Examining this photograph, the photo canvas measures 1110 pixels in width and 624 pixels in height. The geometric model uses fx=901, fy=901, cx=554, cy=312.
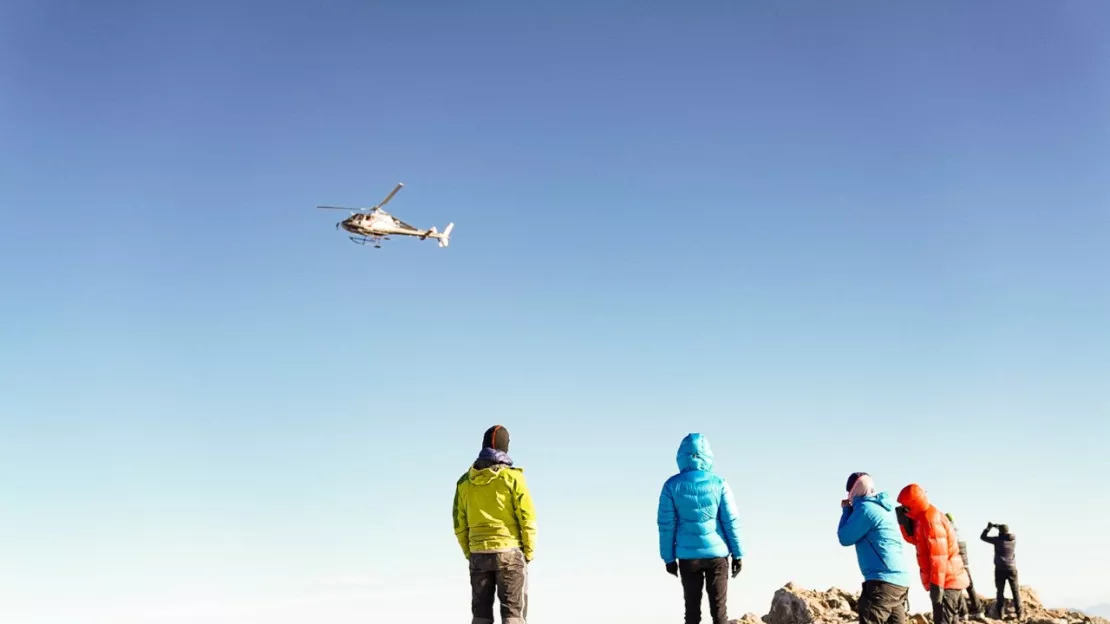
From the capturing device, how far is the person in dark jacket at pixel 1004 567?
1888cm

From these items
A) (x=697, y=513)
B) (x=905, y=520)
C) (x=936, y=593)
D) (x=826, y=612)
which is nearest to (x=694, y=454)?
(x=697, y=513)

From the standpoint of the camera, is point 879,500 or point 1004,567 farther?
point 1004,567

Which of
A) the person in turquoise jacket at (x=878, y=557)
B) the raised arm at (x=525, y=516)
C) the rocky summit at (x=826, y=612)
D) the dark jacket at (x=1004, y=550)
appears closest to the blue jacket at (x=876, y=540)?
the person in turquoise jacket at (x=878, y=557)

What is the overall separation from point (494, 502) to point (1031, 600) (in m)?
16.8

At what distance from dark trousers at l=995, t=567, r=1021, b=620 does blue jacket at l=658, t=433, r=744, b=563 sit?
11932 mm

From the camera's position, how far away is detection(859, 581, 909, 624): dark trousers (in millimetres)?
10055

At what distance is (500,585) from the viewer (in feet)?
30.9

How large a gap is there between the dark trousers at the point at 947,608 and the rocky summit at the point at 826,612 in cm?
307

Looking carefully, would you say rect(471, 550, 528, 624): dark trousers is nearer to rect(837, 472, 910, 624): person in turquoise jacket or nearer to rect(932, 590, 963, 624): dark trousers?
rect(837, 472, 910, 624): person in turquoise jacket

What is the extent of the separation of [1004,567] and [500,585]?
14.1 meters

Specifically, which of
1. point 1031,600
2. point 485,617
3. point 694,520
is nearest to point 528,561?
point 485,617

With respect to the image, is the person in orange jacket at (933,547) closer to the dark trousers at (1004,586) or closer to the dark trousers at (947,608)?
the dark trousers at (947,608)

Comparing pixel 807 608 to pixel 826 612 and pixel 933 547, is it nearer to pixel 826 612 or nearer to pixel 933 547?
pixel 826 612

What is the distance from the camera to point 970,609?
1817 centimetres
